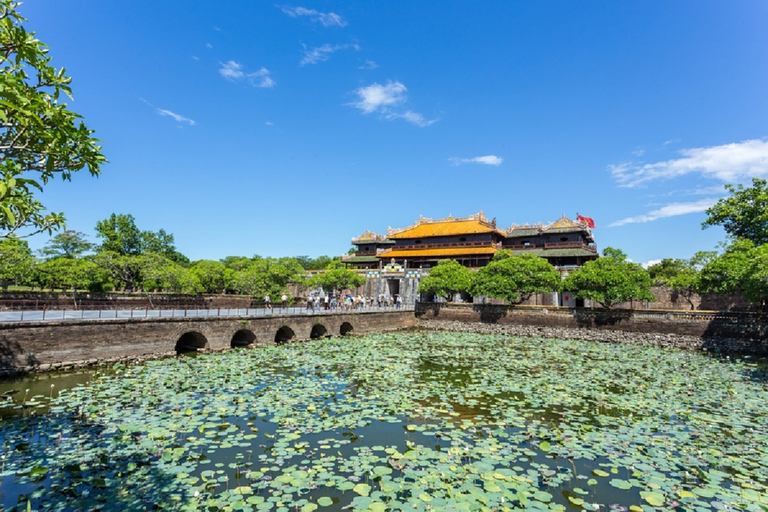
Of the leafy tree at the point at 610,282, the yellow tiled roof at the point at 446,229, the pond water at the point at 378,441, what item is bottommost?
the pond water at the point at 378,441

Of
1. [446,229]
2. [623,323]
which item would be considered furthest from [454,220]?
[623,323]

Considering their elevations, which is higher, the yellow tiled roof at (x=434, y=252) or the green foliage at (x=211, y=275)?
the yellow tiled roof at (x=434, y=252)

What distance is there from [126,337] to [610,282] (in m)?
28.1

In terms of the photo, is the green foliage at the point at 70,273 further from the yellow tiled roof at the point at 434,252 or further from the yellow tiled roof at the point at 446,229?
the yellow tiled roof at the point at 446,229

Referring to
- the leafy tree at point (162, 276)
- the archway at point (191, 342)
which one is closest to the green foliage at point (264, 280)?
the leafy tree at point (162, 276)

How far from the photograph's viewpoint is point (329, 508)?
528 cm

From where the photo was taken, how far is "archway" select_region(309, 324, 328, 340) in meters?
24.0

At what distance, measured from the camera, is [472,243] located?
43.9 m

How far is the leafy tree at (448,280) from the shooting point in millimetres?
33875

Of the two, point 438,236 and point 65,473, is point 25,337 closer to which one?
point 65,473

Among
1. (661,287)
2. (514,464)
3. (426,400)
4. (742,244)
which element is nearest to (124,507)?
(514,464)

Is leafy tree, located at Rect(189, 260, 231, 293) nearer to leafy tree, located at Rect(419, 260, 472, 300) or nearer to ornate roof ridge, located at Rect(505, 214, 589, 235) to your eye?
leafy tree, located at Rect(419, 260, 472, 300)

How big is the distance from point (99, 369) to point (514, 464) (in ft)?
→ 42.7

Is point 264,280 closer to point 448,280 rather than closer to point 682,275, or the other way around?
point 448,280
